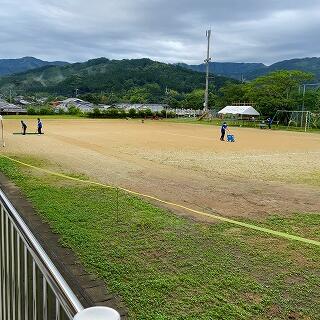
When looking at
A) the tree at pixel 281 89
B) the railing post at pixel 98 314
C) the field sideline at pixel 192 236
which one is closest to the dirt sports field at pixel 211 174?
the field sideline at pixel 192 236

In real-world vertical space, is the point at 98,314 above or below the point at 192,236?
above

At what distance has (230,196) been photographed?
995cm

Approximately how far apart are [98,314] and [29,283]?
3.48 ft

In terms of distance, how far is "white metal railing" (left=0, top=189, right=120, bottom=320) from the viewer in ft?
5.18

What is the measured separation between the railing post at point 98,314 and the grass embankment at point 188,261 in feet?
8.91

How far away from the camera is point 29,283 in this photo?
7.36 feet

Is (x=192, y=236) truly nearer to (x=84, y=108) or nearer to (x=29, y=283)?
(x=29, y=283)

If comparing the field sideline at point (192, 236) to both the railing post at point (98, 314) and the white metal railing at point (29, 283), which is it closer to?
the white metal railing at point (29, 283)

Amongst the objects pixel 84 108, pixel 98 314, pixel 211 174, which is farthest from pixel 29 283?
pixel 84 108

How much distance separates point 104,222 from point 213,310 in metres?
3.58

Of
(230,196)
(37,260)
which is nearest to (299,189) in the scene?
(230,196)

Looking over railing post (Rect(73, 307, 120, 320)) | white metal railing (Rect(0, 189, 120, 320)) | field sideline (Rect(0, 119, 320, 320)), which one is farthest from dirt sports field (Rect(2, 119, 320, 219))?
railing post (Rect(73, 307, 120, 320))

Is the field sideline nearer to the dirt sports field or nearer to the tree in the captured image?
the dirt sports field

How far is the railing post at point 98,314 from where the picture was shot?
1345mm
